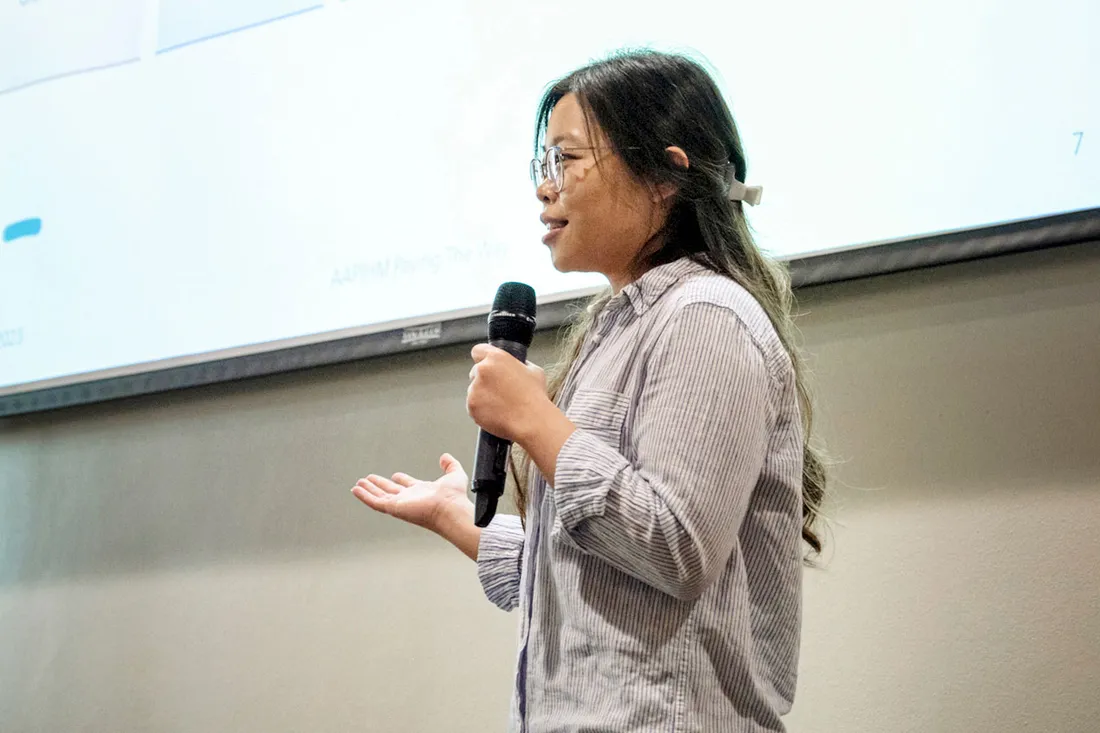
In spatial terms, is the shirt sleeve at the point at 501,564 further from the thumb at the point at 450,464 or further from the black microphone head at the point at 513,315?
the black microphone head at the point at 513,315

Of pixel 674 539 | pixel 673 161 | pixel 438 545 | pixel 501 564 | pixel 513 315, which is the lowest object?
pixel 438 545

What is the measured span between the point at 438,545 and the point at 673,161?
0.95 metres

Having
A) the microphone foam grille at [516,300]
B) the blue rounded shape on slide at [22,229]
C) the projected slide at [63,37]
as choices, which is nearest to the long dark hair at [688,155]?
the microphone foam grille at [516,300]

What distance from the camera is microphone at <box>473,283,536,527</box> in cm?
88

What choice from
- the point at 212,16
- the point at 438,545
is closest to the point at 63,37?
the point at 212,16

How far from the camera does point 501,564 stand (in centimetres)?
110

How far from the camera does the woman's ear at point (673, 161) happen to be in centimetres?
100

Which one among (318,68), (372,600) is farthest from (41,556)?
(318,68)

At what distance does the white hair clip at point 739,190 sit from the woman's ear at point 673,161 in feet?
0.20

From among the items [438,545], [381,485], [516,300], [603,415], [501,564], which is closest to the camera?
[603,415]

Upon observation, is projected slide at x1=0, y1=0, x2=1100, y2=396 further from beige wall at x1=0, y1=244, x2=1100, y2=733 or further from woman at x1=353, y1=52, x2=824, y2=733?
woman at x1=353, y1=52, x2=824, y2=733

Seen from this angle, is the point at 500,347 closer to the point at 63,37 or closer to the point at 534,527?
the point at 534,527

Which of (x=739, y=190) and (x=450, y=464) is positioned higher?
(x=739, y=190)

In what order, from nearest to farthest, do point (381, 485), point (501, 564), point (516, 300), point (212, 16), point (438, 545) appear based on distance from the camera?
1. point (516, 300)
2. point (501, 564)
3. point (381, 485)
4. point (438, 545)
5. point (212, 16)
